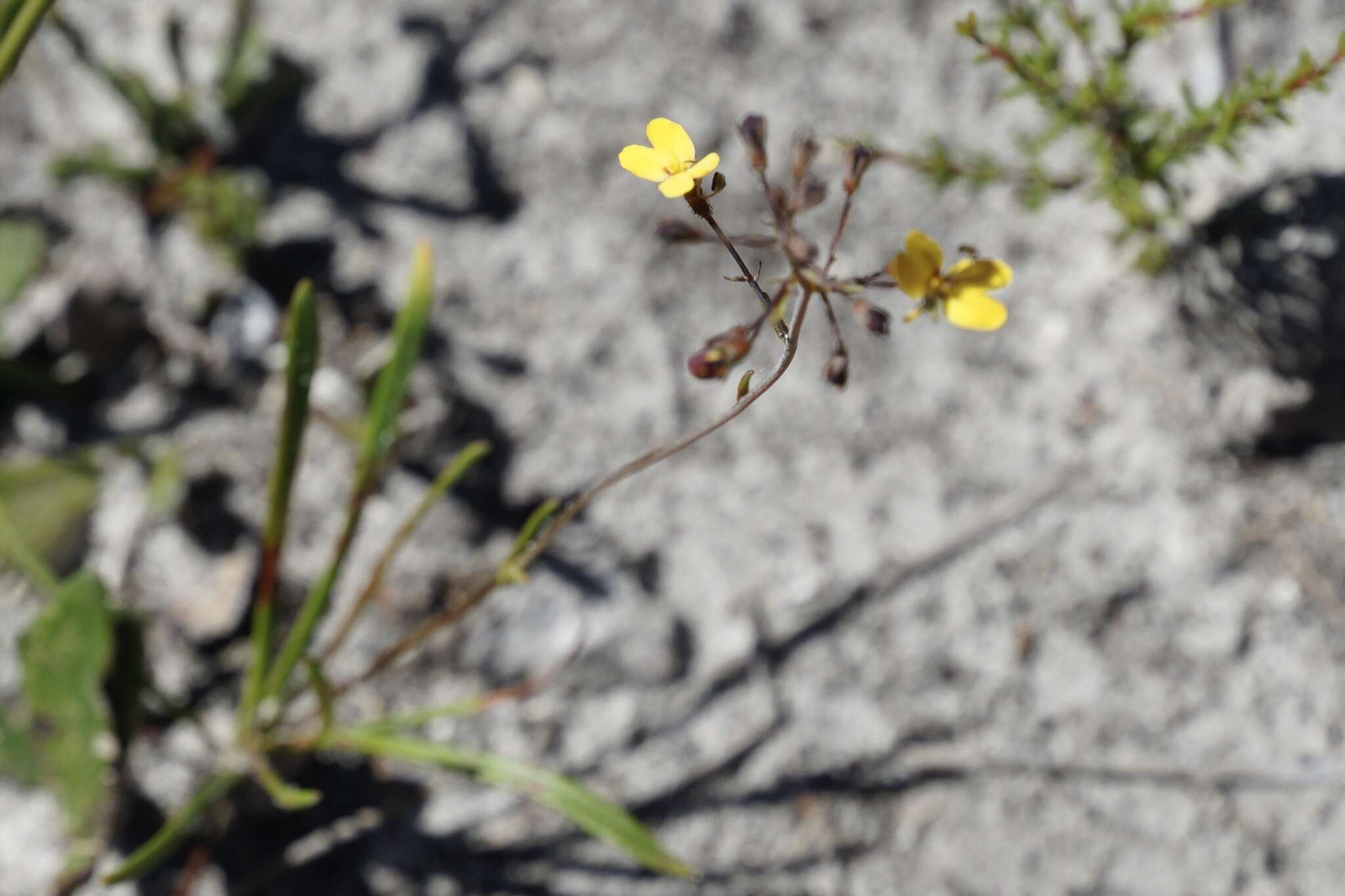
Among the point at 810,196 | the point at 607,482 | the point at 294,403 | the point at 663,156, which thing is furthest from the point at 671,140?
the point at 294,403

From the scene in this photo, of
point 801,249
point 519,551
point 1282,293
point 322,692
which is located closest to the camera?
point 801,249

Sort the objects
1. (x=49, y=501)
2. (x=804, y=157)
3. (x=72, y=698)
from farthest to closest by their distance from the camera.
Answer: (x=49, y=501)
(x=72, y=698)
(x=804, y=157)

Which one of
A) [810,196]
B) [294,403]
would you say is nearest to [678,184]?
[810,196]

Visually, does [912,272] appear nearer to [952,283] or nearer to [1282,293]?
[952,283]

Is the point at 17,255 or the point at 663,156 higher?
the point at 17,255

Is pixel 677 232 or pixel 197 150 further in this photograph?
pixel 197 150

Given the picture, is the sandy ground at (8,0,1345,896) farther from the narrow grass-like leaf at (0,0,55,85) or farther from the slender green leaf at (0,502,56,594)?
the narrow grass-like leaf at (0,0,55,85)

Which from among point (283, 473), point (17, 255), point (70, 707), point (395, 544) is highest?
point (17, 255)
